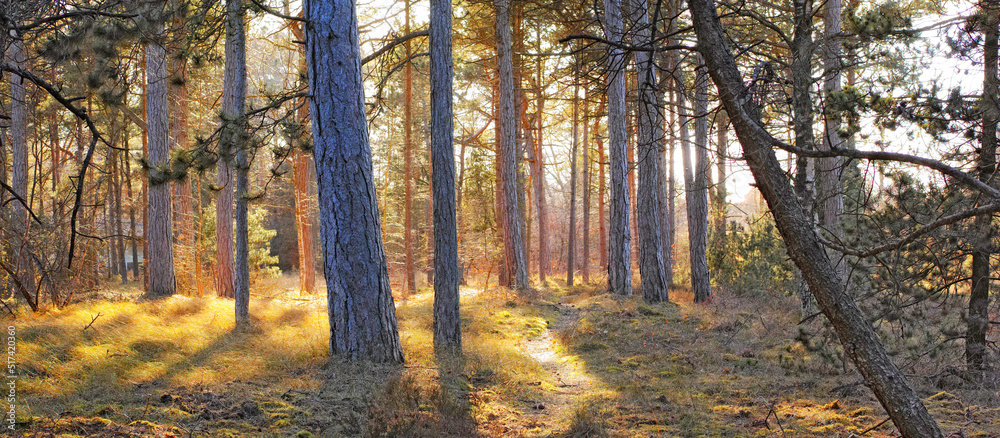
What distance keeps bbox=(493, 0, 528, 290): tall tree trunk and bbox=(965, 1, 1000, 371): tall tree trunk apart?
10.4 m

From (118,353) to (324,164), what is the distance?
3196 mm

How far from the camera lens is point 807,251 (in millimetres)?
3434

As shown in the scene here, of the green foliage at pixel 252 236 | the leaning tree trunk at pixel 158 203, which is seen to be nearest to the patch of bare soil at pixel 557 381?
the leaning tree trunk at pixel 158 203

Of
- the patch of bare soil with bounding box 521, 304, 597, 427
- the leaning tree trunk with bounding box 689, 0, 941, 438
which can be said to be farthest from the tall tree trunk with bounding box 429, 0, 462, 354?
the leaning tree trunk with bounding box 689, 0, 941, 438

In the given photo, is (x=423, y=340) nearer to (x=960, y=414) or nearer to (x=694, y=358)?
(x=694, y=358)

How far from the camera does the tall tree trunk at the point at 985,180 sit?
4.68m

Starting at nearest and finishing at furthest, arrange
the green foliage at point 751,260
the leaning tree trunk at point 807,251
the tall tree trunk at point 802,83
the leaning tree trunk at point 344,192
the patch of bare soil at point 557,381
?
the leaning tree trunk at point 807,251 < the tall tree trunk at point 802,83 < the patch of bare soil at point 557,381 < the leaning tree trunk at point 344,192 < the green foliage at point 751,260

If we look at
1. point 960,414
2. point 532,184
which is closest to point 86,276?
point 960,414

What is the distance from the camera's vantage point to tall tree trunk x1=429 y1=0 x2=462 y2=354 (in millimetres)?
7945

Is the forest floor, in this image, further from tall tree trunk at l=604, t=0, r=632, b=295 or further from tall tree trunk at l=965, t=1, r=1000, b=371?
tall tree trunk at l=604, t=0, r=632, b=295

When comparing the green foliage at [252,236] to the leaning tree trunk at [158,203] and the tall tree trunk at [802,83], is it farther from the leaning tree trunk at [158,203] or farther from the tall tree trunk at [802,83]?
the tall tree trunk at [802,83]

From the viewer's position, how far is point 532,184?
24125 mm

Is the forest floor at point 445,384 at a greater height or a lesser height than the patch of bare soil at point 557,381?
greater

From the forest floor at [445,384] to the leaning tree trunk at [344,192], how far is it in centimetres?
48
